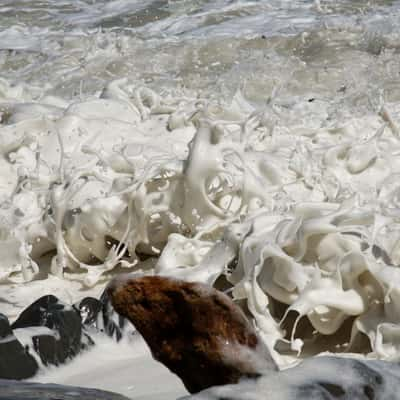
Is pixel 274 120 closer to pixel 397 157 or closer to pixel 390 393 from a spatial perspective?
pixel 397 157

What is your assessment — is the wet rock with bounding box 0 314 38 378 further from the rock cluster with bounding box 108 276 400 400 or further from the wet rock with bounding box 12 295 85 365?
the rock cluster with bounding box 108 276 400 400

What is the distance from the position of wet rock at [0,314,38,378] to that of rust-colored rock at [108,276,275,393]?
59 centimetres

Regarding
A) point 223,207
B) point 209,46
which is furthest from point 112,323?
point 209,46

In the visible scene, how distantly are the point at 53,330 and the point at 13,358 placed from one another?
0.67 ft

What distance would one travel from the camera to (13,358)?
2322mm

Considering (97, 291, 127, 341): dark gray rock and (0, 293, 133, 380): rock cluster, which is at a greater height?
(0, 293, 133, 380): rock cluster

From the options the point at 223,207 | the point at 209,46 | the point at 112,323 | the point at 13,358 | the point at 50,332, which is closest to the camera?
the point at 13,358

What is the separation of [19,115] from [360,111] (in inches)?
60.9

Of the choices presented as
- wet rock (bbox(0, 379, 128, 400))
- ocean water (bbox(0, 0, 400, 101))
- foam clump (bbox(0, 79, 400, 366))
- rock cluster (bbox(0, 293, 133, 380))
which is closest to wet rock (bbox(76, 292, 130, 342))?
rock cluster (bbox(0, 293, 133, 380))

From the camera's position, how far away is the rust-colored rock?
1.76 m

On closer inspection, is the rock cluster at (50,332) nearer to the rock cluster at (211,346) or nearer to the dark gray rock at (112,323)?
the dark gray rock at (112,323)

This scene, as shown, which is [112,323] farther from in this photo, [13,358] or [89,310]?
[13,358]

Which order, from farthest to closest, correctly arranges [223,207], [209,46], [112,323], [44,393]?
1. [209,46]
2. [223,207]
3. [112,323]
4. [44,393]

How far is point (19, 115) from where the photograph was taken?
4.17 meters
